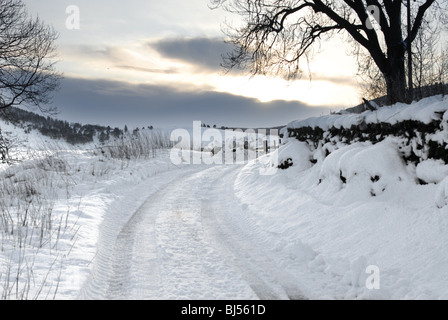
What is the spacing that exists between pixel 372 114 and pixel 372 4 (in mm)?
8930

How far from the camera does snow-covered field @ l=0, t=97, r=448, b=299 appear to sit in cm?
444

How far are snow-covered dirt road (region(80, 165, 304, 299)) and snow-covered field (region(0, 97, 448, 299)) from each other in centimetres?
2

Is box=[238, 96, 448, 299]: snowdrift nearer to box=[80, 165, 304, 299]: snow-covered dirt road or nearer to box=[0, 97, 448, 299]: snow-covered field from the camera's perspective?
box=[0, 97, 448, 299]: snow-covered field

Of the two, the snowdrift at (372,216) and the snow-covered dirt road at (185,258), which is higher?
the snowdrift at (372,216)

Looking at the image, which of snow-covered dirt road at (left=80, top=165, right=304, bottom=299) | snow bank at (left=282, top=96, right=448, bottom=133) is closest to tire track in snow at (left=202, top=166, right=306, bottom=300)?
snow-covered dirt road at (left=80, top=165, right=304, bottom=299)

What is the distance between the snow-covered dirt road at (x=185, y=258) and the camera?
4477 millimetres

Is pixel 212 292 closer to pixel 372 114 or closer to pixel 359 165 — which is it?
pixel 359 165

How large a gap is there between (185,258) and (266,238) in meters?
1.84

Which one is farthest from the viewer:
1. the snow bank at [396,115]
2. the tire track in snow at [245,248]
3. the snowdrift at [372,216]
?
the snow bank at [396,115]

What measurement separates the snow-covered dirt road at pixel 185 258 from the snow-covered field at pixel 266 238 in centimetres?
2

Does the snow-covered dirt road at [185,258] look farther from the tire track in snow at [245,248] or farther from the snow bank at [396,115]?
the snow bank at [396,115]

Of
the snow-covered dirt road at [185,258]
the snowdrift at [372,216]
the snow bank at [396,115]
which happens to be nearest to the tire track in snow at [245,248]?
the snow-covered dirt road at [185,258]

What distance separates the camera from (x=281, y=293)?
173 inches
